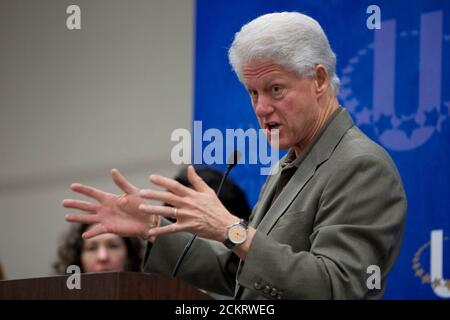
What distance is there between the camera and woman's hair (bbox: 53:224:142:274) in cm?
316

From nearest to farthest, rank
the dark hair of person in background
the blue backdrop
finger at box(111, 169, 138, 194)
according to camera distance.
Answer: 1. finger at box(111, 169, 138, 194)
2. the blue backdrop
3. the dark hair of person in background

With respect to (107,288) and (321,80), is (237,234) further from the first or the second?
(321,80)

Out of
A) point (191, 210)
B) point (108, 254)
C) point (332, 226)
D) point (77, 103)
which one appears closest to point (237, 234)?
point (191, 210)

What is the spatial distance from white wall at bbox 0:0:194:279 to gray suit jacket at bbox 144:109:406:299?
79.6 inches

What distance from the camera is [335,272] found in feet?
5.33

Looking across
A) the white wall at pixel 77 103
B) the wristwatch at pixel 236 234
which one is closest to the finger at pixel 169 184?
the wristwatch at pixel 236 234

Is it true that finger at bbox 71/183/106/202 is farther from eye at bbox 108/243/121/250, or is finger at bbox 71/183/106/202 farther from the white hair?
eye at bbox 108/243/121/250

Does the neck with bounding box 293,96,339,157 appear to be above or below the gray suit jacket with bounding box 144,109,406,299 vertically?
above

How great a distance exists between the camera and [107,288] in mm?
1469

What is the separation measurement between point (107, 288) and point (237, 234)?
0.99ft

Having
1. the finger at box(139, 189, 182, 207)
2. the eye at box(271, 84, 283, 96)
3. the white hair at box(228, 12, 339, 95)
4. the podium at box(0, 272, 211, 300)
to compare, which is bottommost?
the podium at box(0, 272, 211, 300)

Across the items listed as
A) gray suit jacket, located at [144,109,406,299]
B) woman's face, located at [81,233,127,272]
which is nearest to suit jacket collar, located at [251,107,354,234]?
gray suit jacket, located at [144,109,406,299]

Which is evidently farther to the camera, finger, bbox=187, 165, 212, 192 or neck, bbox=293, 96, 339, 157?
neck, bbox=293, 96, 339, 157

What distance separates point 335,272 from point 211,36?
2.18 m
